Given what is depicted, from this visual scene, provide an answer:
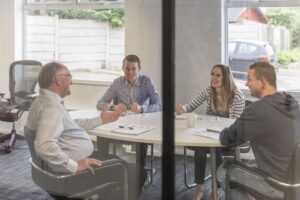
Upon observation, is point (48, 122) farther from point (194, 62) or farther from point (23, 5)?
point (23, 5)

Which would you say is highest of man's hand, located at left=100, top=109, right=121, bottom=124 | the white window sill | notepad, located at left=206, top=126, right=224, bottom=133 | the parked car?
the parked car

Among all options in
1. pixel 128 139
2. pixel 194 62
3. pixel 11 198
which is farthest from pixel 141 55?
pixel 11 198

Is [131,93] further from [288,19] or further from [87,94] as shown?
[288,19]

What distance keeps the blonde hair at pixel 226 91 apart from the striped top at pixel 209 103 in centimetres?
3

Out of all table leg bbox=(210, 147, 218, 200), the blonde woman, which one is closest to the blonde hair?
the blonde woman

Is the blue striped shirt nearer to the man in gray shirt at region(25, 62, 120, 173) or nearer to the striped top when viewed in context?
the striped top

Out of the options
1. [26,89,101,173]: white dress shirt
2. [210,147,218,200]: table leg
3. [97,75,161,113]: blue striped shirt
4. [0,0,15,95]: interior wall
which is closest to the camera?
[26,89,101,173]: white dress shirt

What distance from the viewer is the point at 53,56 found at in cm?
326

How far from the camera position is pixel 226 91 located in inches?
109

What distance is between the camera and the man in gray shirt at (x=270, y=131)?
2182mm

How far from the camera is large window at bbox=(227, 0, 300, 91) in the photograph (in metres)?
2.71

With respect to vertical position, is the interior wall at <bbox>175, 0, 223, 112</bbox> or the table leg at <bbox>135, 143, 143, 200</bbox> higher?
the interior wall at <bbox>175, 0, 223, 112</bbox>

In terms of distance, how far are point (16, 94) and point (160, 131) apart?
5.41 ft

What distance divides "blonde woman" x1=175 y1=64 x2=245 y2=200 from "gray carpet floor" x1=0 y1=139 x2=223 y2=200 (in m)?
0.07
